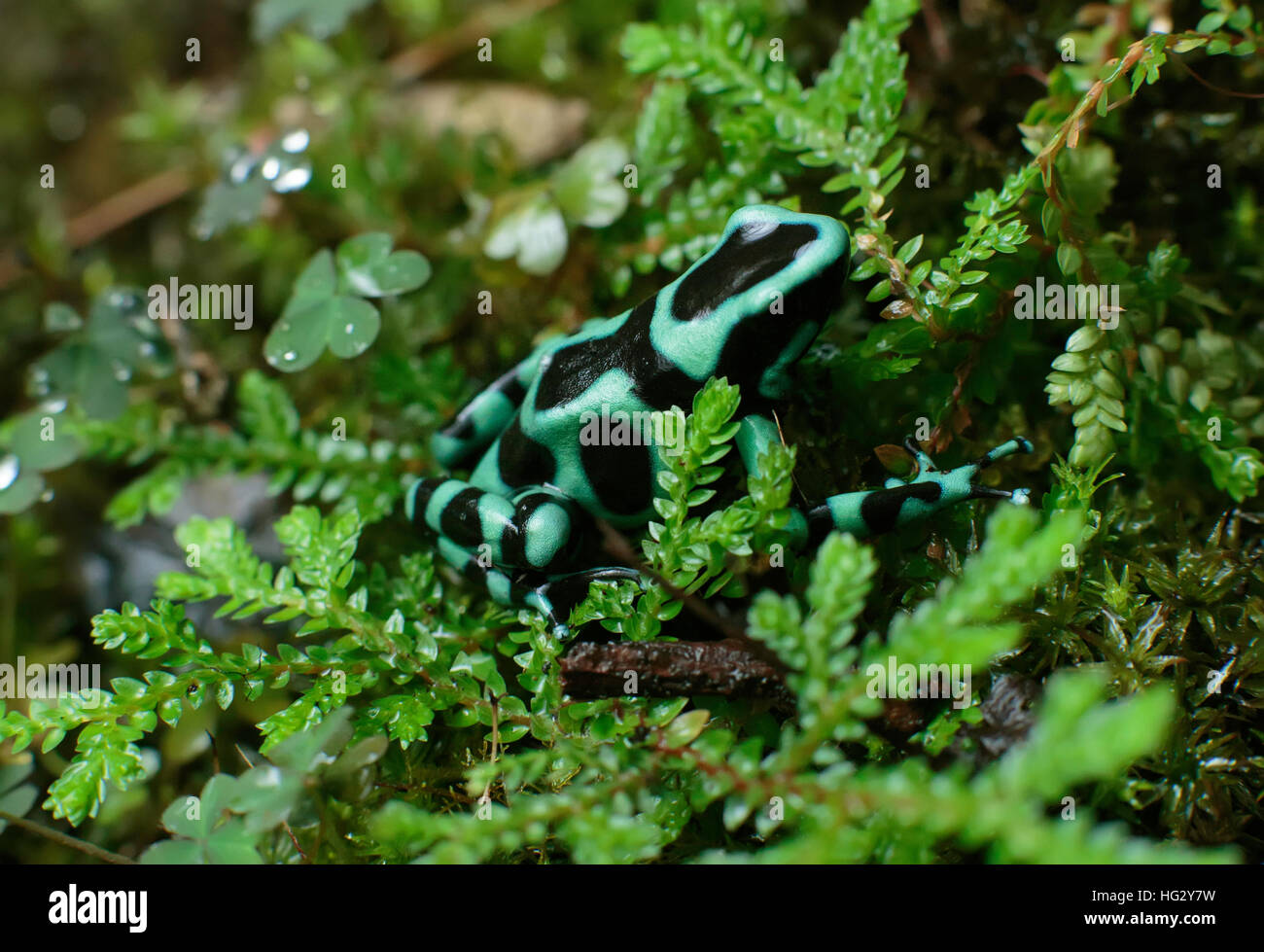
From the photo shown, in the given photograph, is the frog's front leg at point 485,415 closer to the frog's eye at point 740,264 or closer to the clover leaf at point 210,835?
the frog's eye at point 740,264

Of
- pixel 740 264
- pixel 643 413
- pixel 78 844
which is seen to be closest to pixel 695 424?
pixel 643 413

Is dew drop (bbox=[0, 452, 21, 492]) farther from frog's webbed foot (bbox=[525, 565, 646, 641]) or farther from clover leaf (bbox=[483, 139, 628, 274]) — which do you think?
frog's webbed foot (bbox=[525, 565, 646, 641])

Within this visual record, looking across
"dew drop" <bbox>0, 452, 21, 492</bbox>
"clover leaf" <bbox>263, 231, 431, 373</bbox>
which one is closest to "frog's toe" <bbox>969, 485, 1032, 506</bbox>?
"clover leaf" <bbox>263, 231, 431, 373</bbox>

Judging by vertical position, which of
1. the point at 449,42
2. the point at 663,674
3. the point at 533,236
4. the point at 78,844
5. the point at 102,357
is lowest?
the point at 78,844

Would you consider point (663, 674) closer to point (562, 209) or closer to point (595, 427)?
point (595, 427)

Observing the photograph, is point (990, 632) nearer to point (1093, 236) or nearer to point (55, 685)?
point (1093, 236)

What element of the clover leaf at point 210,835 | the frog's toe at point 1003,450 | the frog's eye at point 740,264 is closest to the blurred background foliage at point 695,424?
the clover leaf at point 210,835
